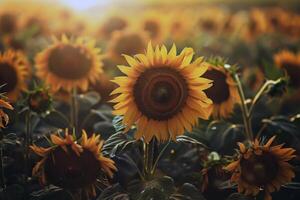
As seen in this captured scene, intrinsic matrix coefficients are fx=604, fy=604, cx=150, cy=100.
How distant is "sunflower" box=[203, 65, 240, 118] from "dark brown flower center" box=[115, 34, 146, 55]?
181cm

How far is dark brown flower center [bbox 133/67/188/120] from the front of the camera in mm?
3043

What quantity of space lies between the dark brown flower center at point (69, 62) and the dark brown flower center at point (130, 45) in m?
1.41

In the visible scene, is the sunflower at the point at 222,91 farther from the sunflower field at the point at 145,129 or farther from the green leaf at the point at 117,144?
the green leaf at the point at 117,144

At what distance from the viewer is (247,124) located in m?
3.72

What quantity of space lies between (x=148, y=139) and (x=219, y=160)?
429mm

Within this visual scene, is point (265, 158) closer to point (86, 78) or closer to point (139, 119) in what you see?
point (139, 119)

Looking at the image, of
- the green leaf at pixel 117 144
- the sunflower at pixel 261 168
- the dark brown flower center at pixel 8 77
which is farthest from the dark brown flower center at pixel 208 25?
the sunflower at pixel 261 168

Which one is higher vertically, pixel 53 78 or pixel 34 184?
pixel 53 78

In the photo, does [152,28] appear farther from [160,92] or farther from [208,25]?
[160,92]

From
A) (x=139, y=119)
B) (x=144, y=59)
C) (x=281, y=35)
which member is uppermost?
(x=144, y=59)

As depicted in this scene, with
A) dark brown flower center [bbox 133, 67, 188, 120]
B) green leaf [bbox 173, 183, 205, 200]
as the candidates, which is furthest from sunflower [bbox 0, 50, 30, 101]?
green leaf [bbox 173, 183, 205, 200]

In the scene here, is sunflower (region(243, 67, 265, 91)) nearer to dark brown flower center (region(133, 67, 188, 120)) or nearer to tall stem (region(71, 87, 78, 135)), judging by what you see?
tall stem (region(71, 87, 78, 135))

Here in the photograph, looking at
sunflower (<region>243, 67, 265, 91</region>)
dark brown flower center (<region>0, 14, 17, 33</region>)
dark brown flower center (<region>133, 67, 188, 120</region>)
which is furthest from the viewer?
dark brown flower center (<region>0, 14, 17, 33</region>)

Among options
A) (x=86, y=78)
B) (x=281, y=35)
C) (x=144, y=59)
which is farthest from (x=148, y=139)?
(x=281, y=35)
